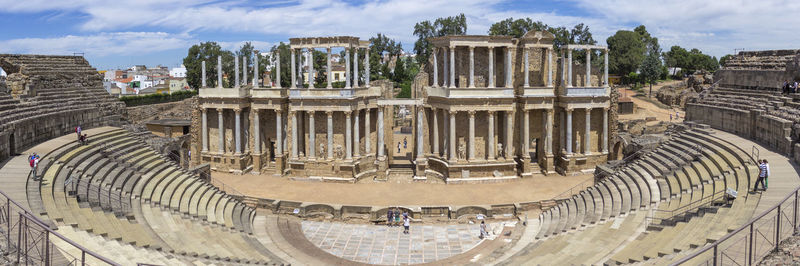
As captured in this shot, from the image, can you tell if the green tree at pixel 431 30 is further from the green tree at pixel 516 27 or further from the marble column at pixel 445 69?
the marble column at pixel 445 69

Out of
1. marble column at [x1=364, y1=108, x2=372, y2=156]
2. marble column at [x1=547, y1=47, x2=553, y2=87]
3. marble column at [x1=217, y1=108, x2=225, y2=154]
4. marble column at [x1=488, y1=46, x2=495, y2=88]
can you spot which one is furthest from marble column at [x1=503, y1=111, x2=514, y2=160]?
marble column at [x1=217, y1=108, x2=225, y2=154]

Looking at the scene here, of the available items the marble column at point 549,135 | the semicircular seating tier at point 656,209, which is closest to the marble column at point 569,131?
the marble column at point 549,135

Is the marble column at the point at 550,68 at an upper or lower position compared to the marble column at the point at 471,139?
upper

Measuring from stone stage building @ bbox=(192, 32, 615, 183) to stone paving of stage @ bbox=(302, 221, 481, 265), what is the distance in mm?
9764

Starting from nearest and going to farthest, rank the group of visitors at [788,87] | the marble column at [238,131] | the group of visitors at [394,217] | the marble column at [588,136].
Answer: the group of visitors at [788,87] → the group of visitors at [394,217] → the marble column at [588,136] → the marble column at [238,131]

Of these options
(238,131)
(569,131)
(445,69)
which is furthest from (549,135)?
(238,131)

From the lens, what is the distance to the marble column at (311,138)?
128 ft

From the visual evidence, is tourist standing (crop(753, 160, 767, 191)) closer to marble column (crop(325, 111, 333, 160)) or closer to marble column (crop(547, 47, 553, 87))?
marble column (crop(547, 47, 553, 87))

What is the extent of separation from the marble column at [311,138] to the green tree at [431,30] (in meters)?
49.0

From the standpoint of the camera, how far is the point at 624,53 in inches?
3595

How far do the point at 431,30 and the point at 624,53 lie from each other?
3113 centimetres

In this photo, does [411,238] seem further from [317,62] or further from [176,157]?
[317,62]

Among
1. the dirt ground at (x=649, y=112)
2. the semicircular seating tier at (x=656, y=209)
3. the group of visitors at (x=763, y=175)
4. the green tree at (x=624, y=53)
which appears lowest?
the semicircular seating tier at (x=656, y=209)

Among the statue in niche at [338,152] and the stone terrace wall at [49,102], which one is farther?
the statue in niche at [338,152]
